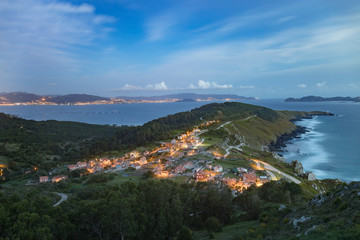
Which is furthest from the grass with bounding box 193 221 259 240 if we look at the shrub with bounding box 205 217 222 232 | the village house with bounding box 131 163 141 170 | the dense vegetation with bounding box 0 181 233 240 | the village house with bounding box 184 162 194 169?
the village house with bounding box 131 163 141 170

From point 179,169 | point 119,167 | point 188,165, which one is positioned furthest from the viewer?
point 119,167

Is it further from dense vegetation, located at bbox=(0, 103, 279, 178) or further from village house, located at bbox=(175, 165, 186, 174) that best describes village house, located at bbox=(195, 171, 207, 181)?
dense vegetation, located at bbox=(0, 103, 279, 178)

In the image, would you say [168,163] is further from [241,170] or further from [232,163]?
[241,170]

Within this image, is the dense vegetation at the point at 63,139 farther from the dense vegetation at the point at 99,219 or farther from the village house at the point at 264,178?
the dense vegetation at the point at 99,219

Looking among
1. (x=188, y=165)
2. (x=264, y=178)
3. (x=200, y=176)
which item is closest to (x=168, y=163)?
(x=188, y=165)

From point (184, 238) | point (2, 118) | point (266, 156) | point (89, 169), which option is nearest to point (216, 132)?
point (266, 156)

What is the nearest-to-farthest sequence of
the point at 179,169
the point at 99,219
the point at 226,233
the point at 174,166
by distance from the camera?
the point at 99,219
the point at 226,233
the point at 179,169
the point at 174,166

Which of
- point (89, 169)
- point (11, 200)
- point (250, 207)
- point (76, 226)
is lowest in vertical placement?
point (89, 169)

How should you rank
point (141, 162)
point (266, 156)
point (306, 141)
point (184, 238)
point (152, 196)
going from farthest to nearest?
point (306, 141), point (266, 156), point (141, 162), point (152, 196), point (184, 238)

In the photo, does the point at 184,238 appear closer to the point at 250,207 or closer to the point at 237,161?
the point at 250,207

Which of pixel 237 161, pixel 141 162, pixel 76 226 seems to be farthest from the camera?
pixel 141 162

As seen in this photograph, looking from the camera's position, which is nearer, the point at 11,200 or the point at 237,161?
the point at 11,200
